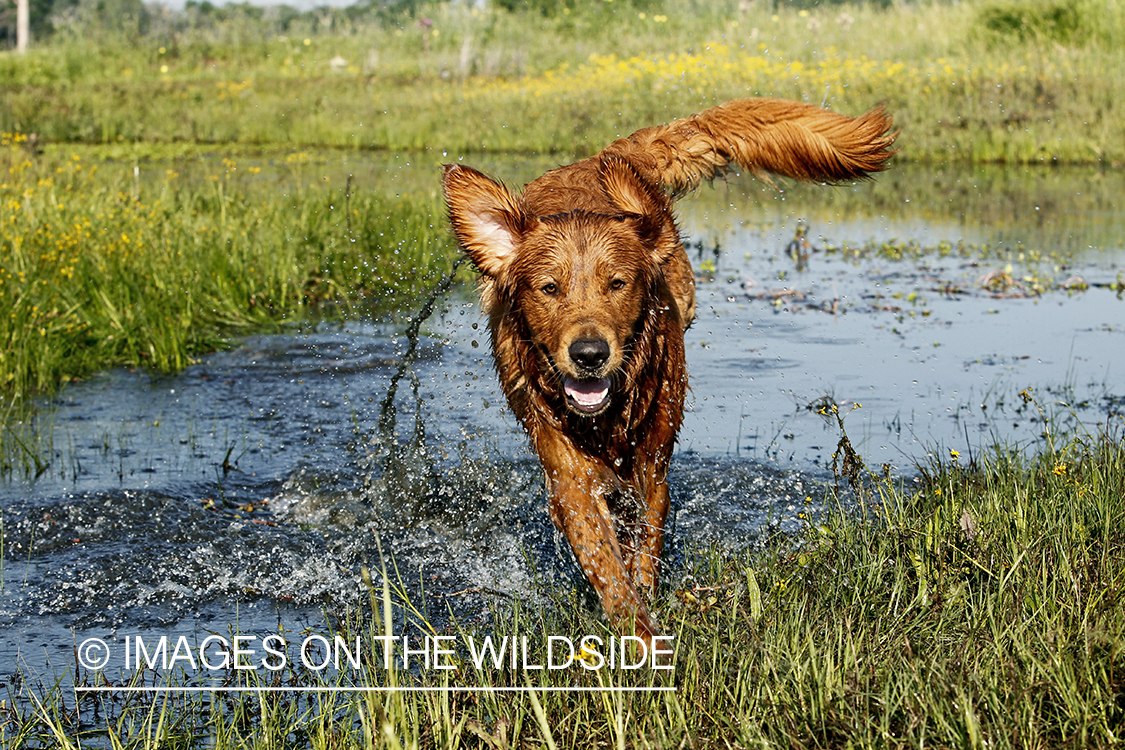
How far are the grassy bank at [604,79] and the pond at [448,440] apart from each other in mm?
8371

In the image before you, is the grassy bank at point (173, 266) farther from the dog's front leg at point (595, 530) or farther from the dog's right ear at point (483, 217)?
the dog's front leg at point (595, 530)

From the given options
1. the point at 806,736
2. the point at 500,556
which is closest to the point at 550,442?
the point at 500,556

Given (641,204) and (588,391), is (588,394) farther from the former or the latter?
(641,204)

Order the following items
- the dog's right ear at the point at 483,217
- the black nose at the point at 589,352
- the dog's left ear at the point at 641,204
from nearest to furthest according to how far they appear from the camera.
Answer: the black nose at the point at 589,352
the dog's right ear at the point at 483,217
the dog's left ear at the point at 641,204

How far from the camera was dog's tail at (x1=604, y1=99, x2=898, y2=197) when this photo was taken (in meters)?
5.31

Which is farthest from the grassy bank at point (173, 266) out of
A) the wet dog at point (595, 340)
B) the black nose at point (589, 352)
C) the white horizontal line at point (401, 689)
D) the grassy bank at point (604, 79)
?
the grassy bank at point (604, 79)

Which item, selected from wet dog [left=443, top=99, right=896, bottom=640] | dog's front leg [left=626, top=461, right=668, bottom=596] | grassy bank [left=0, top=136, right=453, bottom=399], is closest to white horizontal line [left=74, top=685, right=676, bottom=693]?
wet dog [left=443, top=99, right=896, bottom=640]

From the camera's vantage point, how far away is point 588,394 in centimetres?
381

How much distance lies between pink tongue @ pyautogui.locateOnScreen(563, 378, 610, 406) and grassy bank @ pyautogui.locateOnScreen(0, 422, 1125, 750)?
2.21 feet

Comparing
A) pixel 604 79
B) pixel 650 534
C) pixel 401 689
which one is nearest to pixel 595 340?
pixel 650 534

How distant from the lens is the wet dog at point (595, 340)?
3814mm

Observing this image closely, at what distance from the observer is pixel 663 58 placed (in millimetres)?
22953

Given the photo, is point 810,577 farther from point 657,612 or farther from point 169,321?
point 169,321

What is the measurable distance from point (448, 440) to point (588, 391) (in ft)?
7.99
